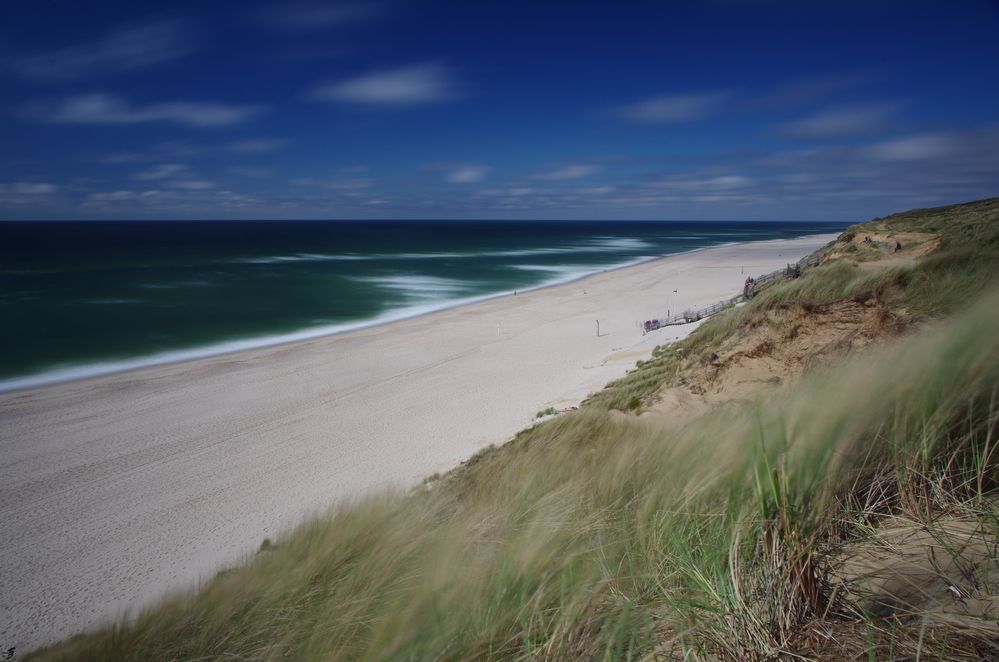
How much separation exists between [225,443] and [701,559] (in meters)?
15.0

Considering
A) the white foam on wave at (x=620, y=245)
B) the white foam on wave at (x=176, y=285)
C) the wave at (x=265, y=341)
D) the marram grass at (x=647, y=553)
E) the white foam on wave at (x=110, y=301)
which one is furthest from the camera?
the white foam on wave at (x=620, y=245)

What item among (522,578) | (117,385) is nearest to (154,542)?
(522,578)

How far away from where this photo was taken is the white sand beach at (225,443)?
29.0 feet

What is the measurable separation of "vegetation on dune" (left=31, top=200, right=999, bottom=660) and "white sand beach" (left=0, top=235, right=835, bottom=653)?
60.8 inches

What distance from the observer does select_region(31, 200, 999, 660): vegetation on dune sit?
142 centimetres

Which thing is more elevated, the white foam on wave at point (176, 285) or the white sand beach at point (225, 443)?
the white foam on wave at point (176, 285)

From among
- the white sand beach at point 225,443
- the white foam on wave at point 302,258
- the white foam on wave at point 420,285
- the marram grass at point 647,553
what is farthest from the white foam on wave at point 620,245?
the marram grass at point 647,553

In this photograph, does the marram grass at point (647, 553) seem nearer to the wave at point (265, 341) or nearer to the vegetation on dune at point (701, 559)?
the vegetation on dune at point (701, 559)

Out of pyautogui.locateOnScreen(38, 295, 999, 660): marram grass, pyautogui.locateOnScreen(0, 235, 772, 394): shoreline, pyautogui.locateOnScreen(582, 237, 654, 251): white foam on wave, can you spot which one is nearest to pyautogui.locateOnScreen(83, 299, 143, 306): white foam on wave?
pyautogui.locateOnScreen(0, 235, 772, 394): shoreline

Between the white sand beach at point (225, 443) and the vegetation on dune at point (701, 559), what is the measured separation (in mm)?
1544

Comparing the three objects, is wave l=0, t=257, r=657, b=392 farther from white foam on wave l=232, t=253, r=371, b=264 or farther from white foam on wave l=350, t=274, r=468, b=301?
white foam on wave l=232, t=253, r=371, b=264

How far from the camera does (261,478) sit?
→ 464 inches

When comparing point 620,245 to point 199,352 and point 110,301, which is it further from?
point 199,352

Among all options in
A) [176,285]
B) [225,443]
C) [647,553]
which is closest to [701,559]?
[647,553]
